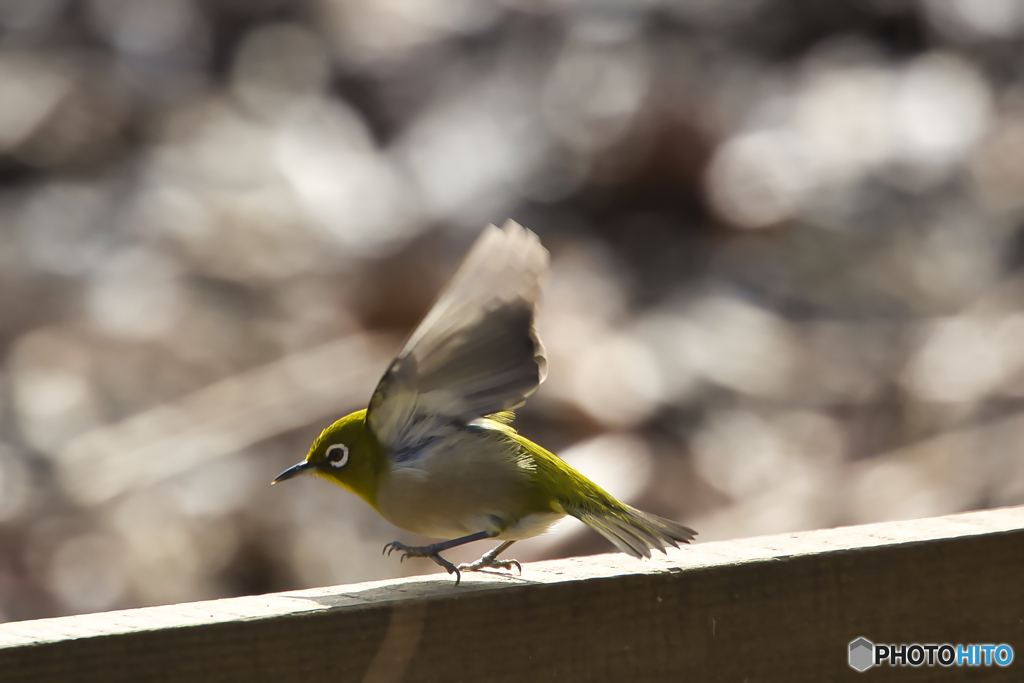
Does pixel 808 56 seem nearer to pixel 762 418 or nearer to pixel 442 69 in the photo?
pixel 442 69

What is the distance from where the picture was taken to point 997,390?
15.7ft

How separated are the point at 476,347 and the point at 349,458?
1.20 feet

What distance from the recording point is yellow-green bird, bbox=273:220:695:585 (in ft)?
5.71

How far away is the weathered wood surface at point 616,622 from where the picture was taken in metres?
1.49

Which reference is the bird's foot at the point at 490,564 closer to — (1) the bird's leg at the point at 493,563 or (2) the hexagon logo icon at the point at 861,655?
(1) the bird's leg at the point at 493,563

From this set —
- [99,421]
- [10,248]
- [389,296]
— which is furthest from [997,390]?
[10,248]

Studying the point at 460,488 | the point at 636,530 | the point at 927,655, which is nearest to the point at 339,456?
the point at 460,488

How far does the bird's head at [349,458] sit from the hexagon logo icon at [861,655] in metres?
0.91

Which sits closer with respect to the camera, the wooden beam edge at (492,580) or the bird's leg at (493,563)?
the wooden beam edge at (492,580)

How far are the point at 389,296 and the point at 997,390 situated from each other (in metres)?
2.91

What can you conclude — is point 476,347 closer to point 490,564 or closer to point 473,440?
point 473,440

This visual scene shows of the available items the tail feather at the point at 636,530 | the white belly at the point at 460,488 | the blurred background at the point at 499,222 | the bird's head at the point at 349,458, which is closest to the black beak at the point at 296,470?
the bird's head at the point at 349,458

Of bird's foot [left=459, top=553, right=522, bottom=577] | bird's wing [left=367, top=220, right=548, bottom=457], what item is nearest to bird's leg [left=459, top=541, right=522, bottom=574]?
bird's foot [left=459, top=553, right=522, bottom=577]

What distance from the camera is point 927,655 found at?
1870 mm
